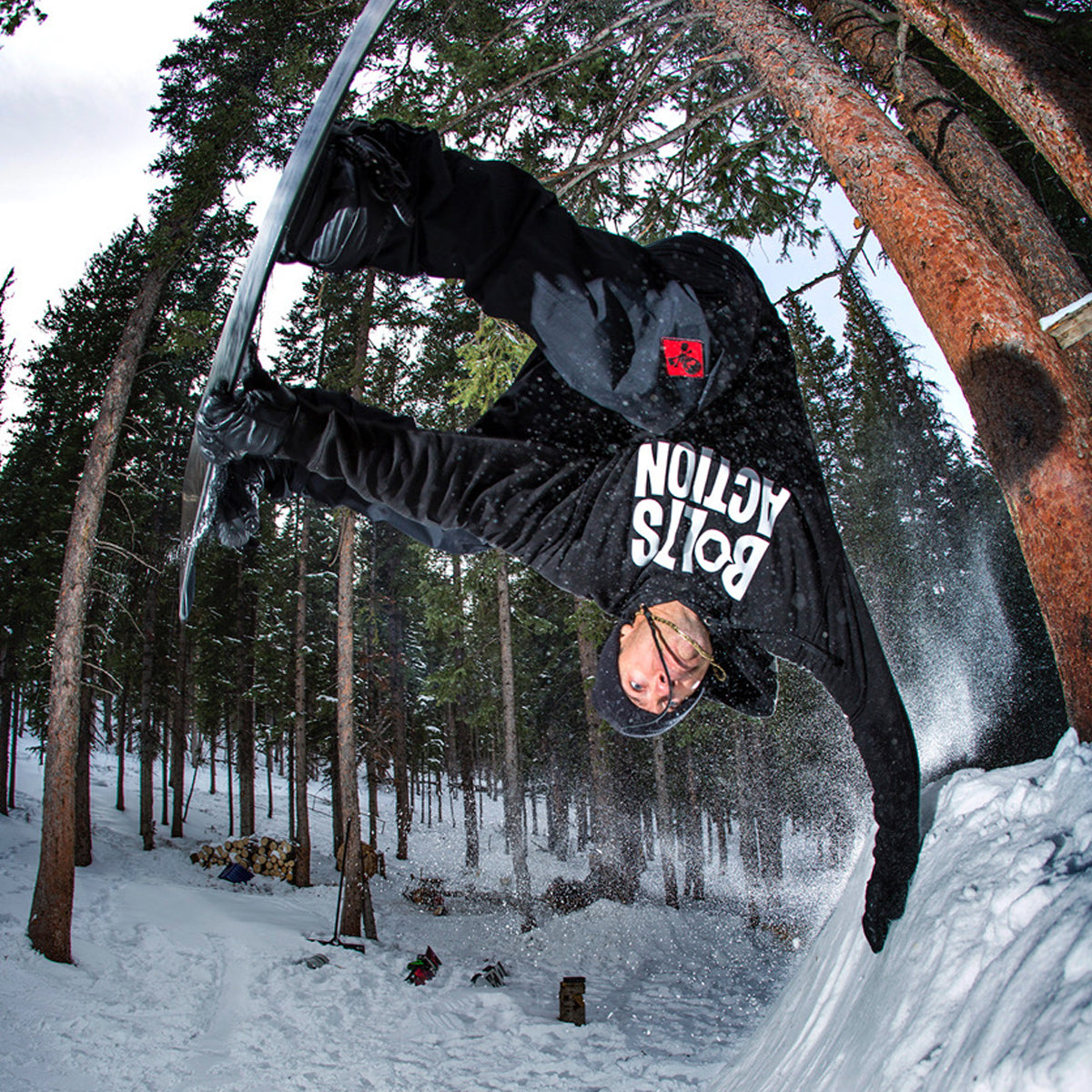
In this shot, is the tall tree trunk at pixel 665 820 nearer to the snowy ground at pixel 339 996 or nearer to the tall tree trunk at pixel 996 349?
the snowy ground at pixel 339 996

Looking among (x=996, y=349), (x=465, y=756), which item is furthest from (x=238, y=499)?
(x=465, y=756)

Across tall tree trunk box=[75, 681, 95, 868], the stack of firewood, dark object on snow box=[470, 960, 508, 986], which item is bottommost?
the stack of firewood

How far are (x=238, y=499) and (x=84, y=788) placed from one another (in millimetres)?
17525

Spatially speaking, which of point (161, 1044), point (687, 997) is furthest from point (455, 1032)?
point (687, 997)

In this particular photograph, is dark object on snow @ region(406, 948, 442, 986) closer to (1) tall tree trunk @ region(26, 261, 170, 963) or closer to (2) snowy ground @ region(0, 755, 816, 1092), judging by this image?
(2) snowy ground @ region(0, 755, 816, 1092)

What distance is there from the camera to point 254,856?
19.6 m

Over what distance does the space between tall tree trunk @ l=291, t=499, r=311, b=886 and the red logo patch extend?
1712 centimetres

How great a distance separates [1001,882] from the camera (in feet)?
5.85

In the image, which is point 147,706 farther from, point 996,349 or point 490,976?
point 996,349

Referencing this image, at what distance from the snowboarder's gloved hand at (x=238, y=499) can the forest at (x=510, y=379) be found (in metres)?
0.51

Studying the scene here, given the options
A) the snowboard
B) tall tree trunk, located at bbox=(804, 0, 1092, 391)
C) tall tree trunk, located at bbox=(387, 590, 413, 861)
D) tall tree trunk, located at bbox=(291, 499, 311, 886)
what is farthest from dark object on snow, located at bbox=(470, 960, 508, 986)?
tall tree trunk, located at bbox=(804, 0, 1092, 391)

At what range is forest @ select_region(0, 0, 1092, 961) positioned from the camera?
11.8ft

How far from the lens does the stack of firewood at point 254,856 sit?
19375mm

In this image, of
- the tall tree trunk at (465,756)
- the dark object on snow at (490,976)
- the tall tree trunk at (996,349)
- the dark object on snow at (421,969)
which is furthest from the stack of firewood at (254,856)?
the tall tree trunk at (996,349)
